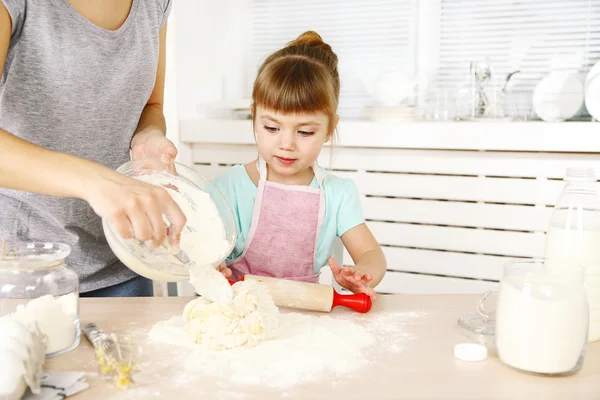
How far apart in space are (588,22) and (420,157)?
1.00 meters

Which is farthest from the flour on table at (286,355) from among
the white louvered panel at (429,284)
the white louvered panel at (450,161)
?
the white louvered panel at (429,284)

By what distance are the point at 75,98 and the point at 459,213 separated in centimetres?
188

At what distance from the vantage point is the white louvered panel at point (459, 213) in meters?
2.66

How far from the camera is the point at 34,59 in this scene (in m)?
1.22

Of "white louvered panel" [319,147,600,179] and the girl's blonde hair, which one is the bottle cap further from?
"white louvered panel" [319,147,600,179]

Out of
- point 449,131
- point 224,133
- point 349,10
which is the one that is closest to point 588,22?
point 449,131

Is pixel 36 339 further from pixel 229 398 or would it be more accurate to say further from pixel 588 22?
pixel 588 22

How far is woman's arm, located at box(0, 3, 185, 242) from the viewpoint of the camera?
826 mm

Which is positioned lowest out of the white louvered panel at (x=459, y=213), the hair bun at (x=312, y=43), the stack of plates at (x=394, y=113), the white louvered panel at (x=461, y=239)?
the white louvered panel at (x=461, y=239)

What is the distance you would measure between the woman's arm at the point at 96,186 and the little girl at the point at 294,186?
2.43ft

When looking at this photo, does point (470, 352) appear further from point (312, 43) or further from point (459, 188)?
point (459, 188)

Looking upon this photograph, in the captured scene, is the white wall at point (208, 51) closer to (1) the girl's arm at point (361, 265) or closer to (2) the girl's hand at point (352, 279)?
(1) the girl's arm at point (361, 265)

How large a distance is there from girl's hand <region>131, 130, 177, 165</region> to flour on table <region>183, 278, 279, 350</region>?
299mm

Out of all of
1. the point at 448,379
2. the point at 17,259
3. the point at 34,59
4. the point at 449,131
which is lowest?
the point at 448,379
